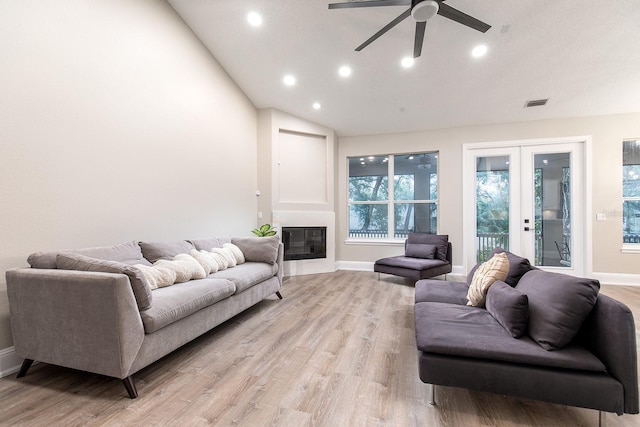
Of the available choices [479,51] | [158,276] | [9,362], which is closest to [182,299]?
[158,276]

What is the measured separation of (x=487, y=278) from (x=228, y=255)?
261 centimetres

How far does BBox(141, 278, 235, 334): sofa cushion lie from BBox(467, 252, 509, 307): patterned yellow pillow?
207 centimetres

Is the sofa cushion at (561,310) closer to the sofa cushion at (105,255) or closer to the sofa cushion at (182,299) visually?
the sofa cushion at (182,299)

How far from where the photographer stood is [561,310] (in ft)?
4.88

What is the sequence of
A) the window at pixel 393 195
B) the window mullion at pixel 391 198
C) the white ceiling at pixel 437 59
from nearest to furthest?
the white ceiling at pixel 437 59 < the window at pixel 393 195 < the window mullion at pixel 391 198

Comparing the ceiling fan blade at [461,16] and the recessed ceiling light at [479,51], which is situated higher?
the recessed ceiling light at [479,51]

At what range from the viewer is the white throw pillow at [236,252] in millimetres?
3438

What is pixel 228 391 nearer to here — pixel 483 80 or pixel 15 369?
pixel 15 369

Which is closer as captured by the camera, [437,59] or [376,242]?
[437,59]

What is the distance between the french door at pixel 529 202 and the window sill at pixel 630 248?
53cm

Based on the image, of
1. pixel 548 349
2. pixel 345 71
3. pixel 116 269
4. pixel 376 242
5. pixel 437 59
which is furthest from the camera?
pixel 376 242

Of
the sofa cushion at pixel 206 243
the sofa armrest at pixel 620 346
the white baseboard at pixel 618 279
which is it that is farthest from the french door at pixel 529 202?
the sofa cushion at pixel 206 243

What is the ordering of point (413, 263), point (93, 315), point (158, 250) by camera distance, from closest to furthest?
point (93, 315), point (158, 250), point (413, 263)

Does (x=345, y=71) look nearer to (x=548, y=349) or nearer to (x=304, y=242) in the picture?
(x=304, y=242)
